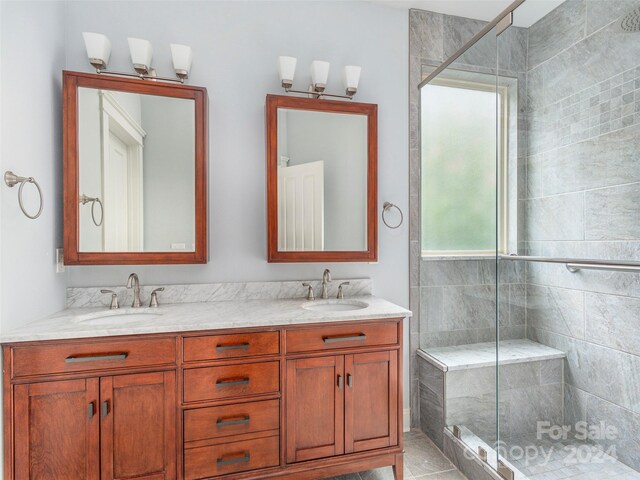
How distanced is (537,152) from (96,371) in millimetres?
2243

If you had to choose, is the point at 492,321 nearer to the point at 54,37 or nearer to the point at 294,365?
the point at 294,365

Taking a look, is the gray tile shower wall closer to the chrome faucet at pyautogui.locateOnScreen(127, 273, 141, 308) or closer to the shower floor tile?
the shower floor tile

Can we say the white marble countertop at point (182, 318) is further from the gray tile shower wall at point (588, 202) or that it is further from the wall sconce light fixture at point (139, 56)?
the wall sconce light fixture at point (139, 56)

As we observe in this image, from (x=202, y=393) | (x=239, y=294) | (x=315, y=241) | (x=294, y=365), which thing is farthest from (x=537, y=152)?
(x=202, y=393)

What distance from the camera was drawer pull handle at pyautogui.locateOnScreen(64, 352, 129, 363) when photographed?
1.36 meters

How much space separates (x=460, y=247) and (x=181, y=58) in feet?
6.45

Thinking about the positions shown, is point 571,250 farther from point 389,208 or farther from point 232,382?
point 232,382

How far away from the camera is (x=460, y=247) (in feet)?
7.00

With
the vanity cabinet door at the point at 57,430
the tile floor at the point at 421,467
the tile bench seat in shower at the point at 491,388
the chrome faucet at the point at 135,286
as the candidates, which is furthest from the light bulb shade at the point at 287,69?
the tile floor at the point at 421,467

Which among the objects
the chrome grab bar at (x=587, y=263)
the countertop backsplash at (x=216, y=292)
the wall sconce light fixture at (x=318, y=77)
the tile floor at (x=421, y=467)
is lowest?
the tile floor at (x=421, y=467)

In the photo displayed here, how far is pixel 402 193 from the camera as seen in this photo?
7.50 ft

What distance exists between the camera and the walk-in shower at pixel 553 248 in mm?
1526

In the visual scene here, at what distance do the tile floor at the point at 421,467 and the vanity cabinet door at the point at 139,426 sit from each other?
928 mm

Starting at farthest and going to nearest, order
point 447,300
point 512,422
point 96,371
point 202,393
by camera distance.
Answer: point 447,300, point 512,422, point 202,393, point 96,371
